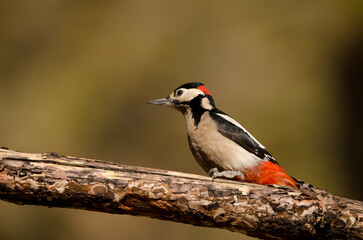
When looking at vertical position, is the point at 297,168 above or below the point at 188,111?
above

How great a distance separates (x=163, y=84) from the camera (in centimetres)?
578

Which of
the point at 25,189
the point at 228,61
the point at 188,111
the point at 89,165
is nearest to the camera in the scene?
the point at 25,189

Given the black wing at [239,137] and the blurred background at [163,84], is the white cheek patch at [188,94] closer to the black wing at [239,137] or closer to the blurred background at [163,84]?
the black wing at [239,137]

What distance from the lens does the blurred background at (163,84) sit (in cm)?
554

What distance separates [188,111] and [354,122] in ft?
12.8

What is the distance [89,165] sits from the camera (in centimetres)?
212

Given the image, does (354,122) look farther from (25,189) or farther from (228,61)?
(25,189)

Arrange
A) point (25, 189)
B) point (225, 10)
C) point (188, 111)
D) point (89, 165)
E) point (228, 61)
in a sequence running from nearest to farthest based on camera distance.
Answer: point (25, 189)
point (89, 165)
point (188, 111)
point (228, 61)
point (225, 10)

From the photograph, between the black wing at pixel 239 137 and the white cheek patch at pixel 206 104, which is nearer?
the black wing at pixel 239 137

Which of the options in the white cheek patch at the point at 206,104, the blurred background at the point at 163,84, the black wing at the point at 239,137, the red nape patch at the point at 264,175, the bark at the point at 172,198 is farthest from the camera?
the blurred background at the point at 163,84

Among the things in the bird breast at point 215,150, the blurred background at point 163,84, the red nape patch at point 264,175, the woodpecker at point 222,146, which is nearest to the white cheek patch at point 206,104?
the woodpecker at point 222,146

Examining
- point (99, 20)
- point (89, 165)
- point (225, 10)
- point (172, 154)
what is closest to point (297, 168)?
point (172, 154)

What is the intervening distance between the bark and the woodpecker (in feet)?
1.42

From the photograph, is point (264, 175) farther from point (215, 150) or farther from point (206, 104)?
point (206, 104)
